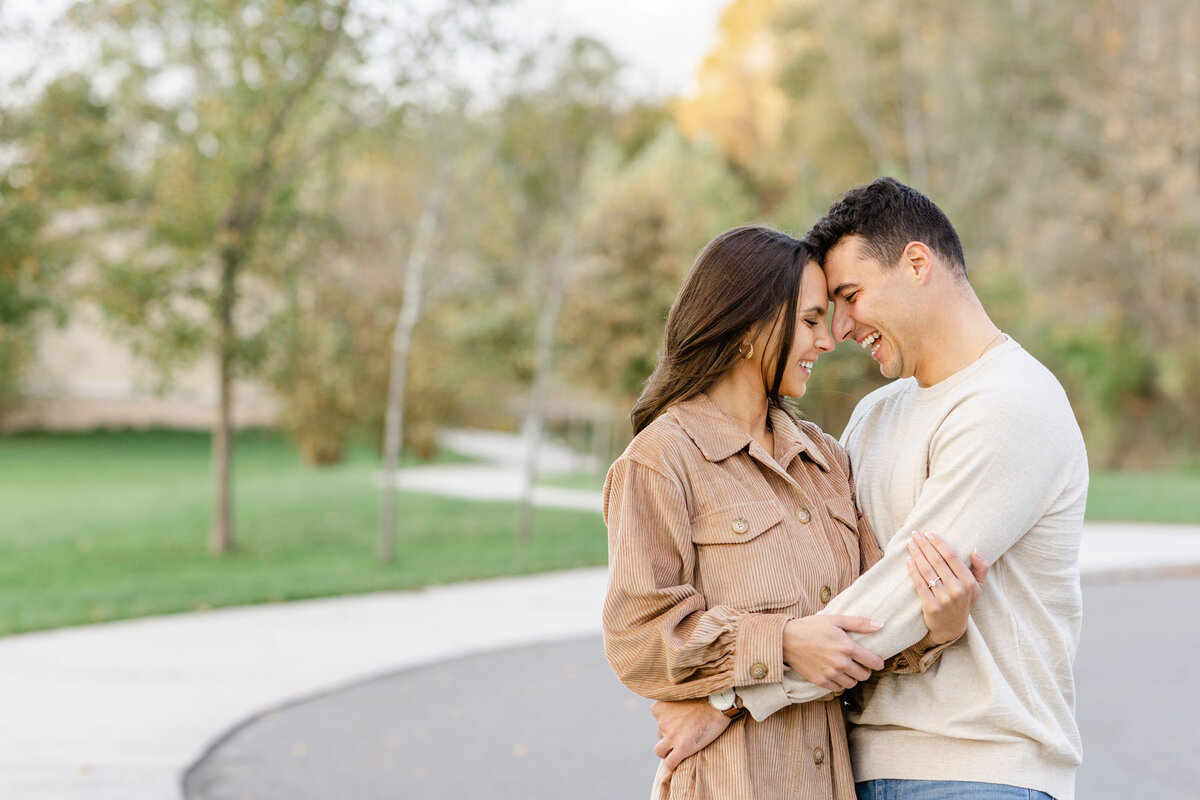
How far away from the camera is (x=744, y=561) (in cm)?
227

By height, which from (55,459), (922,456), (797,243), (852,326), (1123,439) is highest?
(797,243)

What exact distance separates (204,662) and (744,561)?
6668mm

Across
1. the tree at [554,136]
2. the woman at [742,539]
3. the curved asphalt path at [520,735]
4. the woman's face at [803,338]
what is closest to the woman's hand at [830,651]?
the woman at [742,539]

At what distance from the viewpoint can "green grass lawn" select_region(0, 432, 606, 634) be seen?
10758 millimetres

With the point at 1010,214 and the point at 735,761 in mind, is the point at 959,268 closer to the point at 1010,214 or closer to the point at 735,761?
the point at 735,761

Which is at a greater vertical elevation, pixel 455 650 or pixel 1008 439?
pixel 1008 439

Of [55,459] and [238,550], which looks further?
[55,459]

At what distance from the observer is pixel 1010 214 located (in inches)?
1101

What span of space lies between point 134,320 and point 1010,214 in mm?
22002

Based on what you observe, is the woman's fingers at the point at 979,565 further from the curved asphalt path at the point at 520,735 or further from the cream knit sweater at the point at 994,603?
the curved asphalt path at the point at 520,735

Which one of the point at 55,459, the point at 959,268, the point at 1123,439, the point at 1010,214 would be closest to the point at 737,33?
the point at 1010,214

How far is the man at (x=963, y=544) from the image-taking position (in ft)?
7.11

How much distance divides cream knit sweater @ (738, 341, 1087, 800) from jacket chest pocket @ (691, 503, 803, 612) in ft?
0.38

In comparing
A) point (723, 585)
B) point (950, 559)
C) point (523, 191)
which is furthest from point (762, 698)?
point (523, 191)
